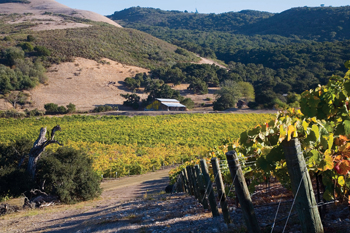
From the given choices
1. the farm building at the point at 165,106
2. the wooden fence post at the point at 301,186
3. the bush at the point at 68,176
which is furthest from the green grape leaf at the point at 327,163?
the farm building at the point at 165,106

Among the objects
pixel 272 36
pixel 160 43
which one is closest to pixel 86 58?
pixel 160 43

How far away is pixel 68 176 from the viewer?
12.9 m

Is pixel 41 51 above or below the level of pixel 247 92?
above

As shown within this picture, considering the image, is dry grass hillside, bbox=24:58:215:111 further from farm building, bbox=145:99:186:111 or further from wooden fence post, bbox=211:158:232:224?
wooden fence post, bbox=211:158:232:224

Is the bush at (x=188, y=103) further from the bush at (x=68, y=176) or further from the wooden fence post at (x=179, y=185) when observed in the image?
the wooden fence post at (x=179, y=185)

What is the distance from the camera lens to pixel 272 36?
168 m

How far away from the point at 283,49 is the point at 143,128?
275ft

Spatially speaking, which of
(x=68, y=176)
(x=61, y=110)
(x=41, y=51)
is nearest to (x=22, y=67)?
(x=41, y=51)

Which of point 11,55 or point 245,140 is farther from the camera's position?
point 11,55

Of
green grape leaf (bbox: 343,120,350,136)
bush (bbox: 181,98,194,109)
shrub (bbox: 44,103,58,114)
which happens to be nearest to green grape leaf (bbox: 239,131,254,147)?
green grape leaf (bbox: 343,120,350,136)

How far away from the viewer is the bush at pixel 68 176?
1259cm

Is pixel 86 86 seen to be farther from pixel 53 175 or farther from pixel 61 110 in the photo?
pixel 53 175

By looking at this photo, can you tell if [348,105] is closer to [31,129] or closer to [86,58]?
[31,129]

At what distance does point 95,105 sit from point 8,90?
54.9 ft
